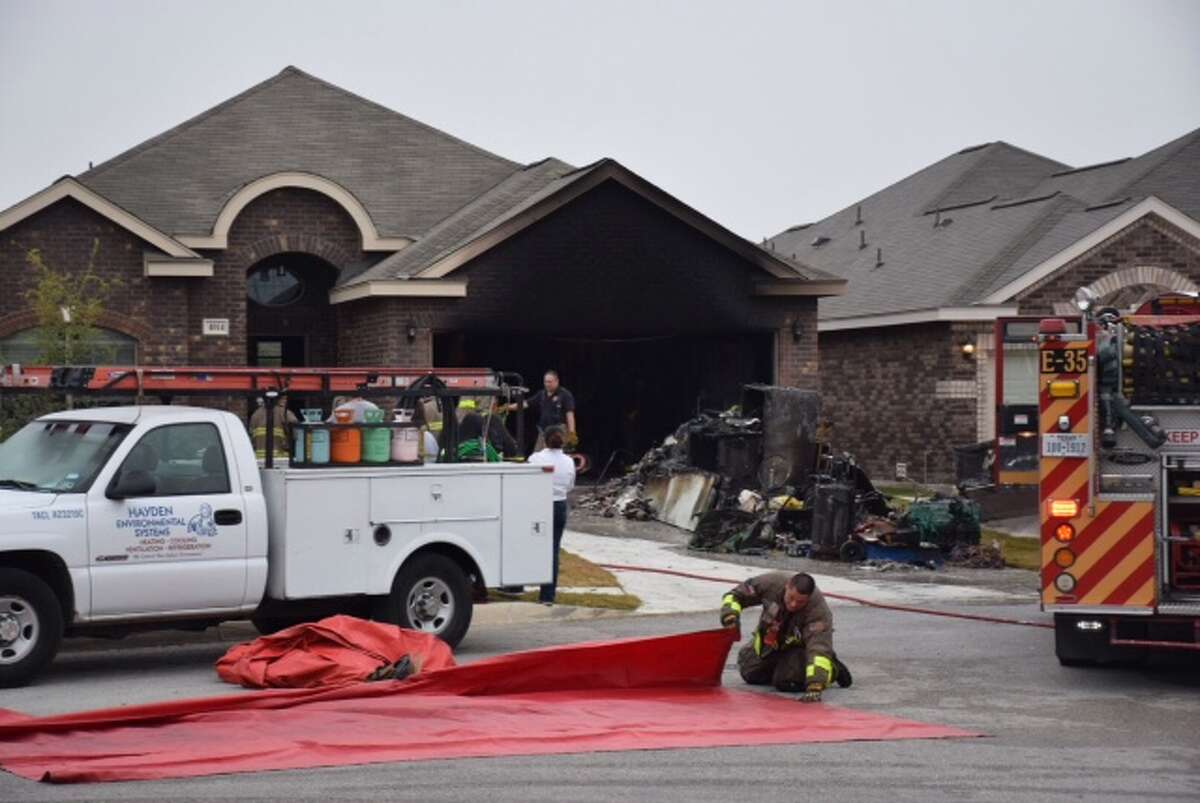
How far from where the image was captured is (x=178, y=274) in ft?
99.7

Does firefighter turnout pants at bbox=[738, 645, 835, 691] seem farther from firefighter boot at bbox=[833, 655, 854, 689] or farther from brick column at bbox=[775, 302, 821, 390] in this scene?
brick column at bbox=[775, 302, 821, 390]

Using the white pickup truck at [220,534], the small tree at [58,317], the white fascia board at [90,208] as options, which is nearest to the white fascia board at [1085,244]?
the white fascia board at [90,208]

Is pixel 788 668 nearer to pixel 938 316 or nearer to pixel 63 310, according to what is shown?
pixel 63 310

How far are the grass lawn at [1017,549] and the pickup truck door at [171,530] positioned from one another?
1072 centimetres

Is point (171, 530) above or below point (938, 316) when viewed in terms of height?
below

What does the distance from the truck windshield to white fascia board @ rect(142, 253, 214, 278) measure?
16263mm

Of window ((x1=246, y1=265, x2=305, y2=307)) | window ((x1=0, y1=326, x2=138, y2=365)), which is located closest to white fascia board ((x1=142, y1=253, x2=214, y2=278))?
window ((x1=0, y1=326, x2=138, y2=365))

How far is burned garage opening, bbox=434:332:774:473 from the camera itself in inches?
1310

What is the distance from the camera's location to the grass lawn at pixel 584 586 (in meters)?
18.0

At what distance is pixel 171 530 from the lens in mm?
13539

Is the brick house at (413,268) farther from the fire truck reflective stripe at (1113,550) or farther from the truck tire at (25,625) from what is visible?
the fire truck reflective stripe at (1113,550)

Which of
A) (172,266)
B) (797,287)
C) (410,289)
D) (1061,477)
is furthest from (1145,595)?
(172,266)

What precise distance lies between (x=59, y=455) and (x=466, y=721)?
4.00 m

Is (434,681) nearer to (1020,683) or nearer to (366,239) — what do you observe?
(1020,683)
